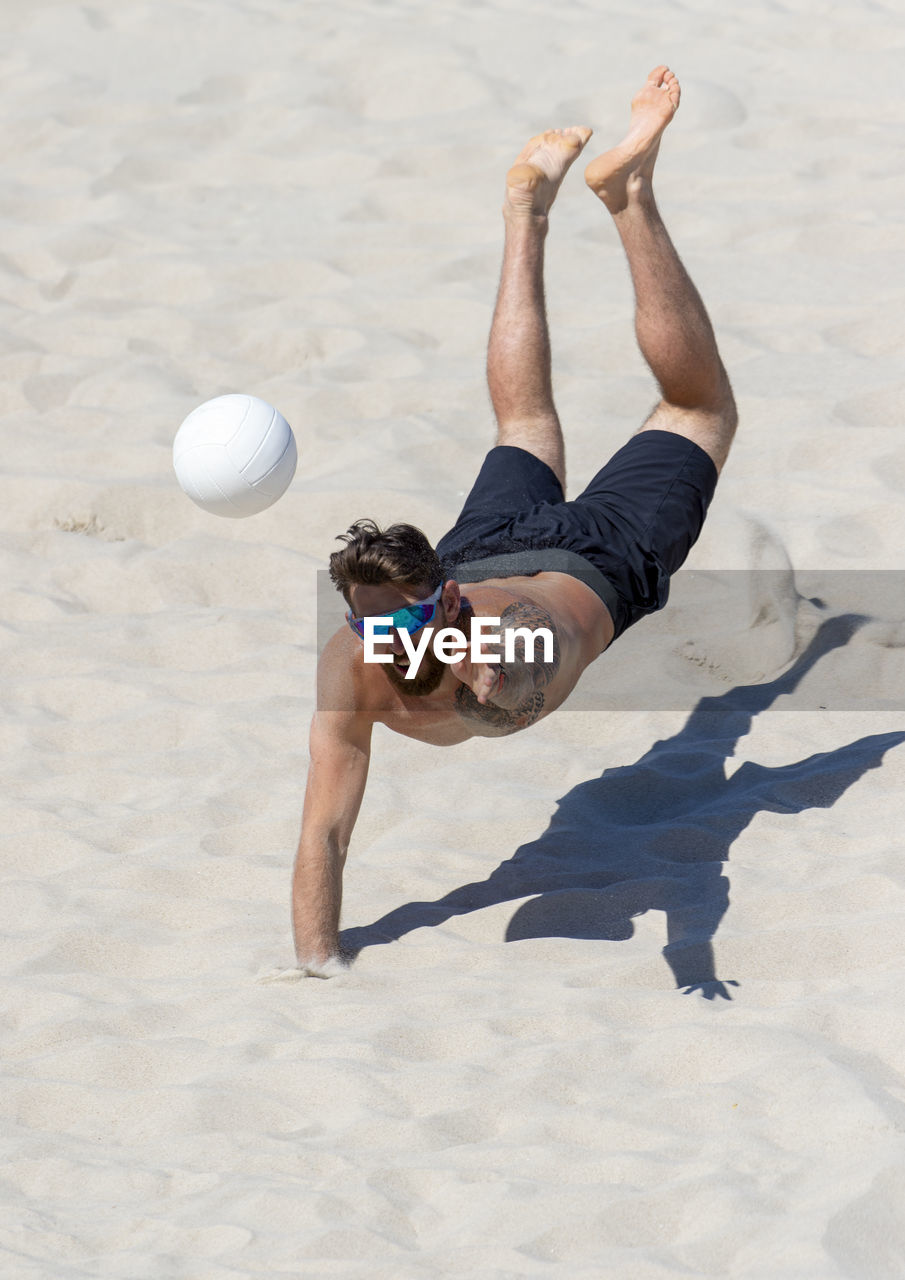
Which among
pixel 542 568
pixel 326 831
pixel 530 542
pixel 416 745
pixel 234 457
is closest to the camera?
pixel 326 831

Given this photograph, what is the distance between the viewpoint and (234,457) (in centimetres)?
388

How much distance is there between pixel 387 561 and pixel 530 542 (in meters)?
0.92

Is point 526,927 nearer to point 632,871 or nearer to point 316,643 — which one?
point 632,871

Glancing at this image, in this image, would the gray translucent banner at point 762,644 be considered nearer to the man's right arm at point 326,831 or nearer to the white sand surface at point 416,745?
the white sand surface at point 416,745

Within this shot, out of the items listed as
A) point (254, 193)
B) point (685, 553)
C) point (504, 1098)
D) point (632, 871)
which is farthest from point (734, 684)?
point (254, 193)

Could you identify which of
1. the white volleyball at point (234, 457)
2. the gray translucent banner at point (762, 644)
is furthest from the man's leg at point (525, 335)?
the gray translucent banner at point (762, 644)

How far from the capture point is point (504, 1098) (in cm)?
269

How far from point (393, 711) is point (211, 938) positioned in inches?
25.9

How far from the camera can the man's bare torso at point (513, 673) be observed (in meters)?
3.09

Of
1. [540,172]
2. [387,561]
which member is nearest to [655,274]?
[540,172]

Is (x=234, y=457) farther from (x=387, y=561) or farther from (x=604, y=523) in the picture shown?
(x=387, y=561)

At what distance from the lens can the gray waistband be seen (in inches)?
140

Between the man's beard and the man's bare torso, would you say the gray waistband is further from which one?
the man's beard

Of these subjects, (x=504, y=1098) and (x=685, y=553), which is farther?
(x=685, y=553)
